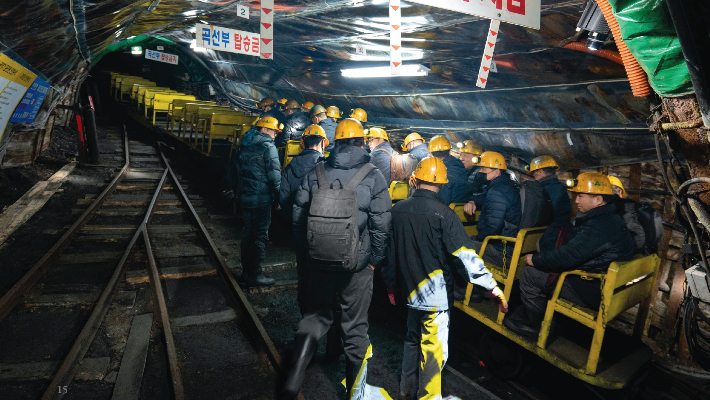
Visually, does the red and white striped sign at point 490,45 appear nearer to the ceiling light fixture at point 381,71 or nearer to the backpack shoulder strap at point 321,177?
the ceiling light fixture at point 381,71

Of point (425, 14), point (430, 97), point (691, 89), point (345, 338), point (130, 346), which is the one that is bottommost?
point (130, 346)

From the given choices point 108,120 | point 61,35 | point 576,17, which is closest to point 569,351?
point 576,17

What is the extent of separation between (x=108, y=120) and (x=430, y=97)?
51.5 ft

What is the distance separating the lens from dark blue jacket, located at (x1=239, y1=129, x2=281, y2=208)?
4965mm

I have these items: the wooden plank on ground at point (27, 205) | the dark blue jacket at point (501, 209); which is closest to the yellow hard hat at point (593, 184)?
the dark blue jacket at point (501, 209)

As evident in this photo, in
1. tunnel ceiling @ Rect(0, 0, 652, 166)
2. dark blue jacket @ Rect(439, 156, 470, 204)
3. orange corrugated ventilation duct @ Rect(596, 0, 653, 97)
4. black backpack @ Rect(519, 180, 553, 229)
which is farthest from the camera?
dark blue jacket @ Rect(439, 156, 470, 204)

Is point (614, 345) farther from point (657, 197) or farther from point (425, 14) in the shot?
point (425, 14)

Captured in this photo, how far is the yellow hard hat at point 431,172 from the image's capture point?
10.7ft

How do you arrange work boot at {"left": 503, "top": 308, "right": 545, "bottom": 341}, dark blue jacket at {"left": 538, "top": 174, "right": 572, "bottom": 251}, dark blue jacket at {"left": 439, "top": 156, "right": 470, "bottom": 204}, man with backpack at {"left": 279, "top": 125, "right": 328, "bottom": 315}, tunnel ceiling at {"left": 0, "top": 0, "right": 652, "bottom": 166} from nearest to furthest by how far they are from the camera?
work boot at {"left": 503, "top": 308, "right": 545, "bottom": 341} < man with backpack at {"left": 279, "top": 125, "right": 328, "bottom": 315} < dark blue jacket at {"left": 538, "top": 174, "right": 572, "bottom": 251} < tunnel ceiling at {"left": 0, "top": 0, "right": 652, "bottom": 166} < dark blue jacket at {"left": 439, "top": 156, "right": 470, "bottom": 204}

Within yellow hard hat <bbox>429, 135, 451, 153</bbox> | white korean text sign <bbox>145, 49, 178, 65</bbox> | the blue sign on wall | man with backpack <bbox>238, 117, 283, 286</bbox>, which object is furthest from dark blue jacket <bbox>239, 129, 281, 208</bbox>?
white korean text sign <bbox>145, 49, 178, 65</bbox>

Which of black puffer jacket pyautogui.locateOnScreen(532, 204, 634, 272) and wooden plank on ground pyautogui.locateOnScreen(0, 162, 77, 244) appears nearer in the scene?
black puffer jacket pyautogui.locateOnScreen(532, 204, 634, 272)

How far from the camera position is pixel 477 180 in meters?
6.24

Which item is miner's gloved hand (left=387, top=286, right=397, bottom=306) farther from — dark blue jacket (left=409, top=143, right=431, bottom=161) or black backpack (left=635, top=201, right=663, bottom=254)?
dark blue jacket (left=409, top=143, right=431, bottom=161)

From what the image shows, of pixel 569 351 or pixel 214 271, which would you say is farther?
pixel 214 271
